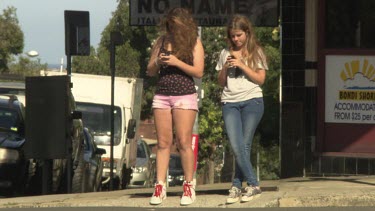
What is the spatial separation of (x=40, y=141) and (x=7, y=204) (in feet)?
9.64

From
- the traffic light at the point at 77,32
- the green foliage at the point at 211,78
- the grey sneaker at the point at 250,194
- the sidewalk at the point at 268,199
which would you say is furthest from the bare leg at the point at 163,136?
the green foliage at the point at 211,78

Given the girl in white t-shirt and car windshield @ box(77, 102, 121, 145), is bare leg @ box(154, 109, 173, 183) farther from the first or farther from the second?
car windshield @ box(77, 102, 121, 145)

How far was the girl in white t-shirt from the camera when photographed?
10.2 metres

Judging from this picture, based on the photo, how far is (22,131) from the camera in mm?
15844

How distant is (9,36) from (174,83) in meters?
56.8

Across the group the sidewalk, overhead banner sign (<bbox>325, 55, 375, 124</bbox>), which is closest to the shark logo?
overhead banner sign (<bbox>325, 55, 375, 124</bbox>)

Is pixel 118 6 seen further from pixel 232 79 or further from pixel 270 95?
pixel 232 79

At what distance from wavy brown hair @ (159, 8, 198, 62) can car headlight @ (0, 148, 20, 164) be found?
5.42 m

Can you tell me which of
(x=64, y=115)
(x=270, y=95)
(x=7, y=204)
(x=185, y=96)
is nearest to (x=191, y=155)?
(x=185, y=96)

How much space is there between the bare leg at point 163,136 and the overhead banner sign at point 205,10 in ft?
15.8

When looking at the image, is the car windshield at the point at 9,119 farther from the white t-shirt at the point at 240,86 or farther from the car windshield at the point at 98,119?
the car windshield at the point at 98,119

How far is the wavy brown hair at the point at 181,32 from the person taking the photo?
9.94 metres

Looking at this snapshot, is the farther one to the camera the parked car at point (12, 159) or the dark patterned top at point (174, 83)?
the parked car at point (12, 159)

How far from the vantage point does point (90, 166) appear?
18.4 meters
